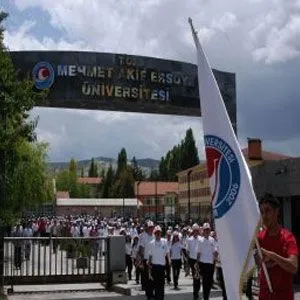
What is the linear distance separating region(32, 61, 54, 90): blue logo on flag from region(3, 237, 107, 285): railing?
4107 mm

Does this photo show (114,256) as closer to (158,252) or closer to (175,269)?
(175,269)

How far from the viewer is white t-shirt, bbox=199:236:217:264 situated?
16105mm

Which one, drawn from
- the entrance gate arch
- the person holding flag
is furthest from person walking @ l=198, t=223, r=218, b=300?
the person holding flag

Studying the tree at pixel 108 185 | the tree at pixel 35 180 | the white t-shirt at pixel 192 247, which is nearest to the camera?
the white t-shirt at pixel 192 247

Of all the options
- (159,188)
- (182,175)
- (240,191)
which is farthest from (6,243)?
(159,188)

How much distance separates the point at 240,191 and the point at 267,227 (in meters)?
0.38

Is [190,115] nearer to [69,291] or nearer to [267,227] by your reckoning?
[69,291]

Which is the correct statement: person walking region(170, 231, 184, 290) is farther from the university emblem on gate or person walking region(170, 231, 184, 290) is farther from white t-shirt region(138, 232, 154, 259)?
the university emblem on gate

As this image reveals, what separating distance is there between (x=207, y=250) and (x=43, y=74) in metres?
6.55

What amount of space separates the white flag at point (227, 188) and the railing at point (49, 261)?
12659mm

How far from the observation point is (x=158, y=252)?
15148 mm

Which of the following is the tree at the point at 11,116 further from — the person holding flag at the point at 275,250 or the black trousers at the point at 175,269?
the person holding flag at the point at 275,250

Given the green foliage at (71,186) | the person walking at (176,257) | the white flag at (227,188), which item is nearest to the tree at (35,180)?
the person walking at (176,257)

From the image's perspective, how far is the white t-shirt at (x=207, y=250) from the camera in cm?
1610
